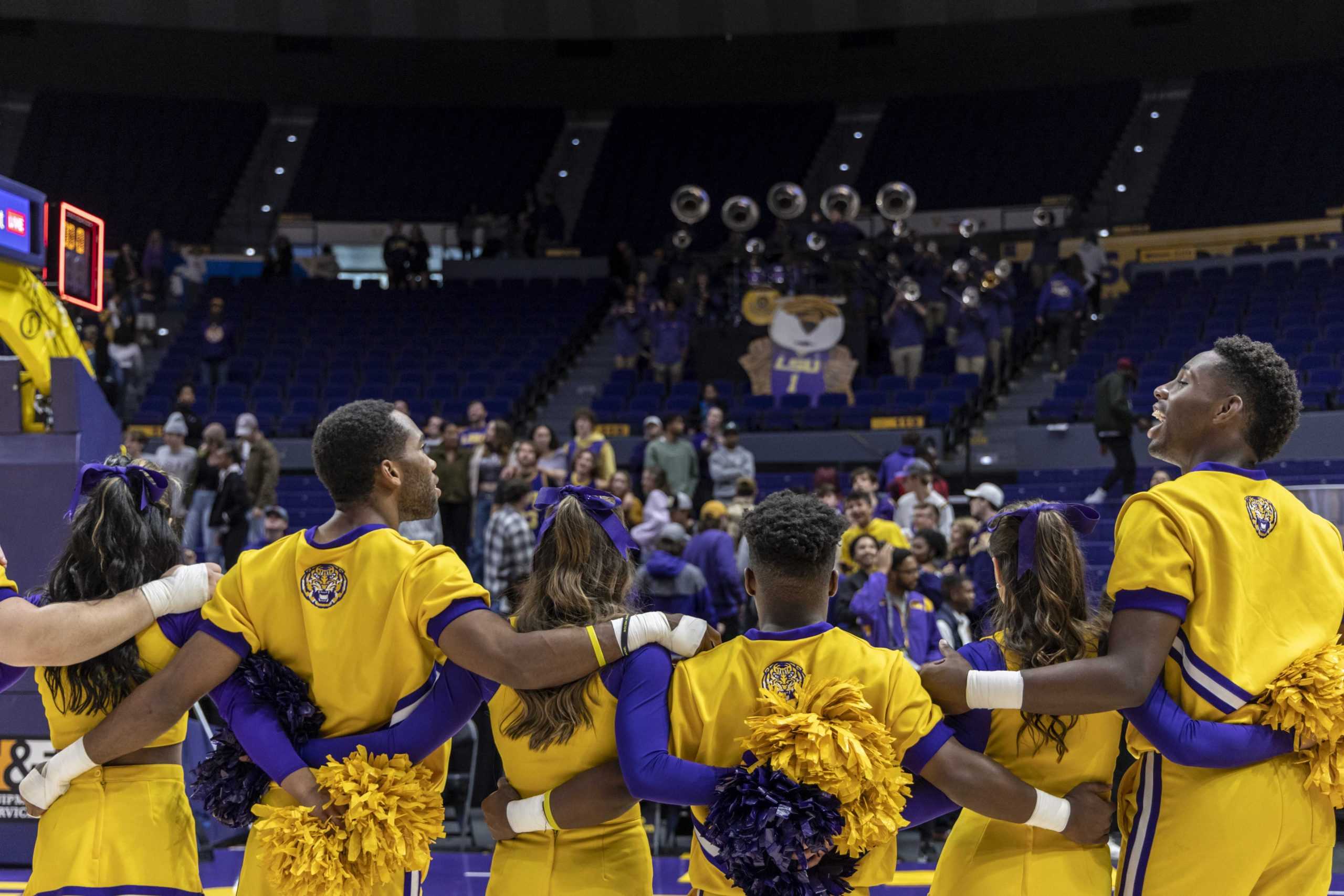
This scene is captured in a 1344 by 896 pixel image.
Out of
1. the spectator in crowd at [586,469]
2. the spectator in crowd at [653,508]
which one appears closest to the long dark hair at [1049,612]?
the spectator in crowd at [653,508]

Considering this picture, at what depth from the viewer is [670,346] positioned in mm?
16797

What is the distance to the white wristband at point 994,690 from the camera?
264 centimetres

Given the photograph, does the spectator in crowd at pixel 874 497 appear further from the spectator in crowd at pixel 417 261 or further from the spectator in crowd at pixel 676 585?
the spectator in crowd at pixel 417 261

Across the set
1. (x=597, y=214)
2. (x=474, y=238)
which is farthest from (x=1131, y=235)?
(x=474, y=238)

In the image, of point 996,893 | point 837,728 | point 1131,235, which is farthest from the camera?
point 1131,235

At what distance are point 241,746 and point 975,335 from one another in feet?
47.0

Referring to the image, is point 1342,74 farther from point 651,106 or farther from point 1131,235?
point 651,106

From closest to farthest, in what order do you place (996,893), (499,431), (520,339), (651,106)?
(996,893), (499,431), (520,339), (651,106)

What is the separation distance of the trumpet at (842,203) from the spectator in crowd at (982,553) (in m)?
8.04

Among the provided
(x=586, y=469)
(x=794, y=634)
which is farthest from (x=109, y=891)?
(x=586, y=469)

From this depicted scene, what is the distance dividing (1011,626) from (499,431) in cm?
820

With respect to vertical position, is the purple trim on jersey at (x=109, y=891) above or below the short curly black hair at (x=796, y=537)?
below

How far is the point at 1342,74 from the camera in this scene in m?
21.6

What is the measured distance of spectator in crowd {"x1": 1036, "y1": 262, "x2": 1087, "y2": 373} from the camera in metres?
17.0
